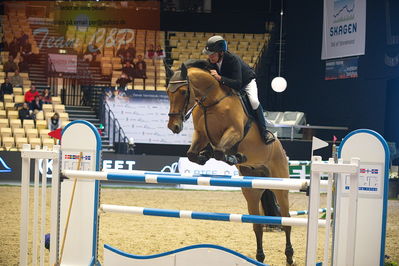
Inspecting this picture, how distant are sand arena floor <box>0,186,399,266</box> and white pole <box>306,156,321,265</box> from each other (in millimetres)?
2054

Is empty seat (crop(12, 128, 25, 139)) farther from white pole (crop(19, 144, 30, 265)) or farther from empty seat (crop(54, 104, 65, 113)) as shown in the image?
white pole (crop(19, 144, 30, 265))

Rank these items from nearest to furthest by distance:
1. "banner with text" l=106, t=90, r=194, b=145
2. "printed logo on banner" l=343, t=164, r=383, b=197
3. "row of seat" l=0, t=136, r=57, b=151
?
"printed logo on banner" l=343, t=164, r=383, b=197
"row of seat" l=0, t=136, r=57, b=151
"banner with text" l=106, t=90, r=194, b=145

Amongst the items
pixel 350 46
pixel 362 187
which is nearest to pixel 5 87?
pixel 350 46

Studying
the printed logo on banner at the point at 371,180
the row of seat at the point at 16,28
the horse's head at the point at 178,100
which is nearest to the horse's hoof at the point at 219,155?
the horse's head at the point at 178,100

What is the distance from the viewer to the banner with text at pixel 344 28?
13.0 metres

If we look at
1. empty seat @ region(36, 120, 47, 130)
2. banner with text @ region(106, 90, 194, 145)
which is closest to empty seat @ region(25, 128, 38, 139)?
empty seat @ region(36, 120, 47, 130)

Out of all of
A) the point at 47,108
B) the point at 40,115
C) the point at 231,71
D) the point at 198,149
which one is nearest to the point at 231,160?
the point at 198,149

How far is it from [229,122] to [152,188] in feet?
23.9

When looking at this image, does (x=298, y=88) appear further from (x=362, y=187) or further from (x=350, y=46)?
(x=362, y=187)

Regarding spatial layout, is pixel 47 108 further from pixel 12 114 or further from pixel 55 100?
pixel 12 114

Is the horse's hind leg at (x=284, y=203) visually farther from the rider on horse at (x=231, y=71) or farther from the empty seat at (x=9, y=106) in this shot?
the empty seat at (x=9, y=106)

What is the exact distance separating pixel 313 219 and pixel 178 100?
2066 mm

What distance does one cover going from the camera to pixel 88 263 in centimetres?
405

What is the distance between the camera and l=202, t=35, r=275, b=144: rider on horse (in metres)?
5.14
